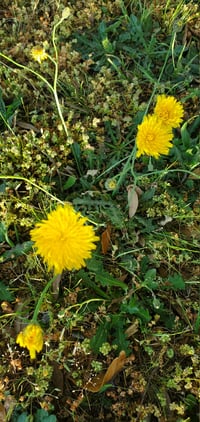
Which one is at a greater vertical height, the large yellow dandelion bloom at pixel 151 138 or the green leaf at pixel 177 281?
the large yellow dandelion bloom at pixel 151 138

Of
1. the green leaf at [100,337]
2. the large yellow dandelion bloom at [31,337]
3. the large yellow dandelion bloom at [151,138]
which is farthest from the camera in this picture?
the green leaf at [100,337]

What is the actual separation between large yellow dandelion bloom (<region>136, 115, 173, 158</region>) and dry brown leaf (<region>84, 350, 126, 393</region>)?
2.13ft

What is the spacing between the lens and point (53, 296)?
1646 millimetres

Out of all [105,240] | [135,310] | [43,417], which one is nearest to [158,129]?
[105,240]

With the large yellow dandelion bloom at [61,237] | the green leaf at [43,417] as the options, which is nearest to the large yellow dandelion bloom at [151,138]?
the large yellow dandelion bloom at [61,237]

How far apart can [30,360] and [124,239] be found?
533mm

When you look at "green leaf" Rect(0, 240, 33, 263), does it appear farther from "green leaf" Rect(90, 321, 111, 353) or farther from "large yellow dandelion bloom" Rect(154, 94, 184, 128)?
"large yellow dandelion bloom" Rect(154, 94, 184, 128)

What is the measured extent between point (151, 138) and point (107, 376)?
0.78 metres

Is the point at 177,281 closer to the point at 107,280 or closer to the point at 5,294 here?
the point at 107,280

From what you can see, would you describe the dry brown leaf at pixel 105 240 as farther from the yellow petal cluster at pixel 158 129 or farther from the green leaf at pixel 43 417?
the green leaf at pixel 43 417

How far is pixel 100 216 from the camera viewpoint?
5.69ft

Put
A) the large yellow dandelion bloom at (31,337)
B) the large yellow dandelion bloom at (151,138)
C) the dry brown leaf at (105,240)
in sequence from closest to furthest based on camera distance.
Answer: the large yellow dandelion bloom at (31,337)
the large yellow dandelion bloom at (151,138)
the dry brown leaf at (105,240)

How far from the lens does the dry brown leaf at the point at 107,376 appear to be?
1.52 meters

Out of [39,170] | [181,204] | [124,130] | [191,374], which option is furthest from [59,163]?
[191,374]
